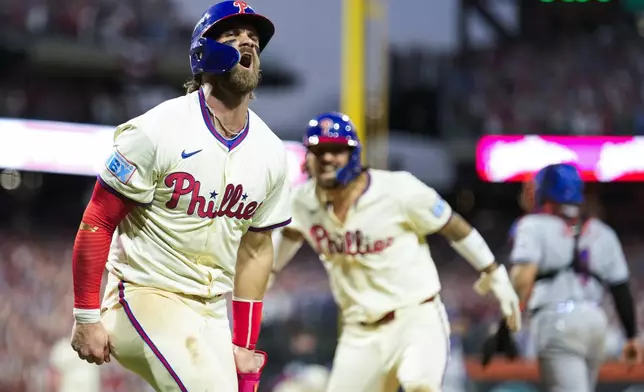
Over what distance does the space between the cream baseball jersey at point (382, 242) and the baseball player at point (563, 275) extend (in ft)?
1.81

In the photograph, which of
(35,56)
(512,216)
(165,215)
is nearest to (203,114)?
(165,215)

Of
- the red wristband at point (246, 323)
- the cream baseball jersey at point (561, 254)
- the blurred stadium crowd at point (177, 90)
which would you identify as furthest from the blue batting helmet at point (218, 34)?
the blurred stadium crowd at point (177, 90)

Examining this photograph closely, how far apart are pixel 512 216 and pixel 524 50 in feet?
9.22

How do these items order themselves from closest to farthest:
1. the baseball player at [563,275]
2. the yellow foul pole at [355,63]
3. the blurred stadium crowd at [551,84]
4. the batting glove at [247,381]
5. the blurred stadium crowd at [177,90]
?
the batting glove at [247,381]
the baseball player at [563,275]
the yellow foul pole at [355,63]
the blurred stadium crowd at [177,90]
the blurred stadium crowd at [551,84]

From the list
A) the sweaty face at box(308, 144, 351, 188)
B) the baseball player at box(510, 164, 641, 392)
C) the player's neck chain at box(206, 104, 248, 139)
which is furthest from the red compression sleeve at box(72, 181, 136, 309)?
the baseball player at box(510, 164, 641, 392)

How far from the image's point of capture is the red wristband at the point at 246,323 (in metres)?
4.03

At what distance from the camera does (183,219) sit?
367 cm

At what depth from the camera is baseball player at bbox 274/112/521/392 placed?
18.3 feet

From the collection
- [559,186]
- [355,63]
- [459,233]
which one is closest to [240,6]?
[459,233]

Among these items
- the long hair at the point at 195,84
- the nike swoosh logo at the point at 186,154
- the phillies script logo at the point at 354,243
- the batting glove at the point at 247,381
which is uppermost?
the long hair at the point at 195,84

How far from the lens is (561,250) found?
5.85 metres

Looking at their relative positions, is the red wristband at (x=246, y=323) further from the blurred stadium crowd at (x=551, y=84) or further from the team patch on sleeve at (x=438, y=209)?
the blurred stadium crowd at (x=551, y=84)

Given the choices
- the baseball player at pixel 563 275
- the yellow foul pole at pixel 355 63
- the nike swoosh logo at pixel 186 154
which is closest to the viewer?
the nike swoosh logo at pixel 186 154

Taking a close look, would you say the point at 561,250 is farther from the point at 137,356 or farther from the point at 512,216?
the point at 512,216
